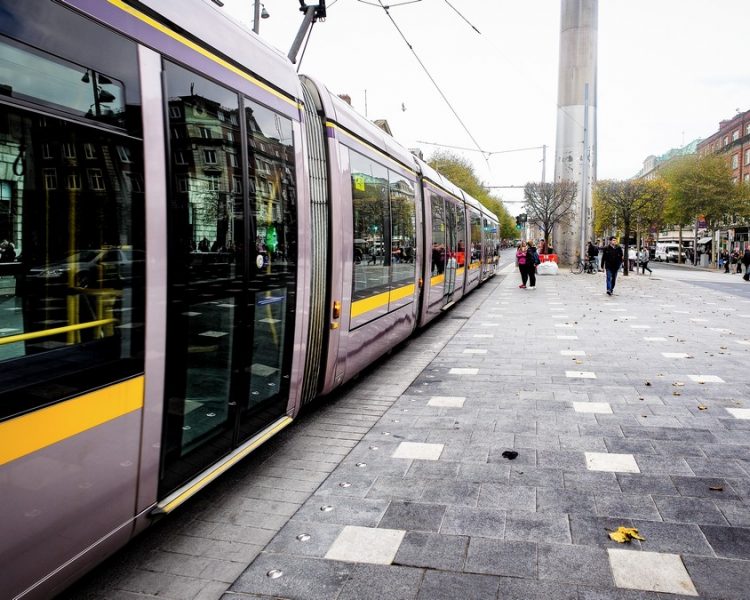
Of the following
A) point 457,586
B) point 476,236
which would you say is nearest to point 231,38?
point 457,586

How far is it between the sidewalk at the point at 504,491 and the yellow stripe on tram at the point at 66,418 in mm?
1000

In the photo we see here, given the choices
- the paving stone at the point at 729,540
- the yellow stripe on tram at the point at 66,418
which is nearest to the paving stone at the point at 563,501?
the paving stone at the point at 729,540

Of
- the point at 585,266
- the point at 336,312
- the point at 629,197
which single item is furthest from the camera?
the point at 629,197

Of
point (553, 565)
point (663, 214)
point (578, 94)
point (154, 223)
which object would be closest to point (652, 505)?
point (553, 565)

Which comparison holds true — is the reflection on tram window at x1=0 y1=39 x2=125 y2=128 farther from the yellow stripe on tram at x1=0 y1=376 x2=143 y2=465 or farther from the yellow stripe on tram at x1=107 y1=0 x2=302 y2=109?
the yellow stripe on tram at x1=0 y1=376 x2=143 y2=465

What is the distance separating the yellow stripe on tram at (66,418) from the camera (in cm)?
Result: 218

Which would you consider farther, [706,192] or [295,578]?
[706,192]

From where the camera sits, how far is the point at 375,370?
8.43 meters

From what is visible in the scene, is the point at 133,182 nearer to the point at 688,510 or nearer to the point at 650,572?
the point at 650,572

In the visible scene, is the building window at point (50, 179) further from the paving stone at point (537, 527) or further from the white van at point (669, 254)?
the white van at point (669, 254)

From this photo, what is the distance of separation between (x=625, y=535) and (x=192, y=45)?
373 centimetres

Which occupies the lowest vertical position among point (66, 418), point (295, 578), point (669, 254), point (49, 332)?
point (295, 578)

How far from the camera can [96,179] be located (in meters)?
2.64

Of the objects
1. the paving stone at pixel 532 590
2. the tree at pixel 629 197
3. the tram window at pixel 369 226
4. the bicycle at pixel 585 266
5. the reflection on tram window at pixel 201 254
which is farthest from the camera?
the tree at pixel 629 197
